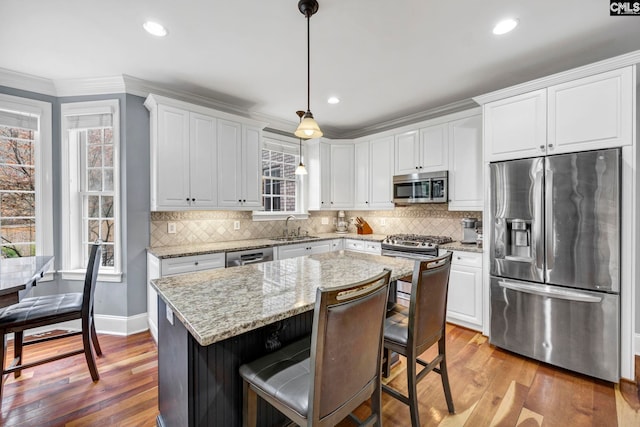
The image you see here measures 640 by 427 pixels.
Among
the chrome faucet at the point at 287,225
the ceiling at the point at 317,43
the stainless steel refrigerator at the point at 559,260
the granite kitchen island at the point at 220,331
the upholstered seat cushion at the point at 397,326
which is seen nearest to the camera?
the granite kitchen island at the point at 220,331

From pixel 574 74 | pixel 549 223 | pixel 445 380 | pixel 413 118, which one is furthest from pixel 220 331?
pixel 413 118

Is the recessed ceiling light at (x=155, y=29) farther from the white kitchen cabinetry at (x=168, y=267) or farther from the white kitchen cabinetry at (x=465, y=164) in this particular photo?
the white kitchen cabinetry at (x=465, y=164)

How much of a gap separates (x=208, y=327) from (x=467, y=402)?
6.40 feet

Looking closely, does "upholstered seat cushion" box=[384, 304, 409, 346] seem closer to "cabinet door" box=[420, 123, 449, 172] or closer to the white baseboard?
"cabinet door" box=[420, 123, 449, 172]

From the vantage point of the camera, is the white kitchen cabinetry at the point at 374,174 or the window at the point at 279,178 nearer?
the white kitchen cabinetry at the point at 374,174

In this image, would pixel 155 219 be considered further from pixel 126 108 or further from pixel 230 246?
pixel 126 108

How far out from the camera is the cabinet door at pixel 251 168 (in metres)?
3.61

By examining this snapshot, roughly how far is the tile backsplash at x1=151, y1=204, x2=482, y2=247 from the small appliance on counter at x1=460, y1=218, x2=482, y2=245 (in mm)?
269

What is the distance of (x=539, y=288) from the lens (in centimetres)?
244

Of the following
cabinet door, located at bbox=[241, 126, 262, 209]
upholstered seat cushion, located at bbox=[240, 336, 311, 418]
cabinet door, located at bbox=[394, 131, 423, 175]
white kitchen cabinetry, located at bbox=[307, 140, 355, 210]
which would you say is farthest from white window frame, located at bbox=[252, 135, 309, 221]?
upholstered seat cushion, located at bbox=[240, 336, 311, 418]

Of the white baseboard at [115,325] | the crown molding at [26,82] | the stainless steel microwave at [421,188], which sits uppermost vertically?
the crown molding at [26,82]

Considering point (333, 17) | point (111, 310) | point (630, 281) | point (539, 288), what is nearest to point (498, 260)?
point (539, 288)

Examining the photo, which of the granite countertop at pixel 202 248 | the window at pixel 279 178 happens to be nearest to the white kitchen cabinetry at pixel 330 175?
the window at pixel 279 178

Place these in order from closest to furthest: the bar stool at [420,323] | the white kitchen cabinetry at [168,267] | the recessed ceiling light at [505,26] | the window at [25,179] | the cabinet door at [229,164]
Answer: the bar stool at [420,323] → the recessed ceiling light at [505,26] → the white kitchen cabinetry at [168,267] → the window at [25,179] → the cabinet door at [229,164]
